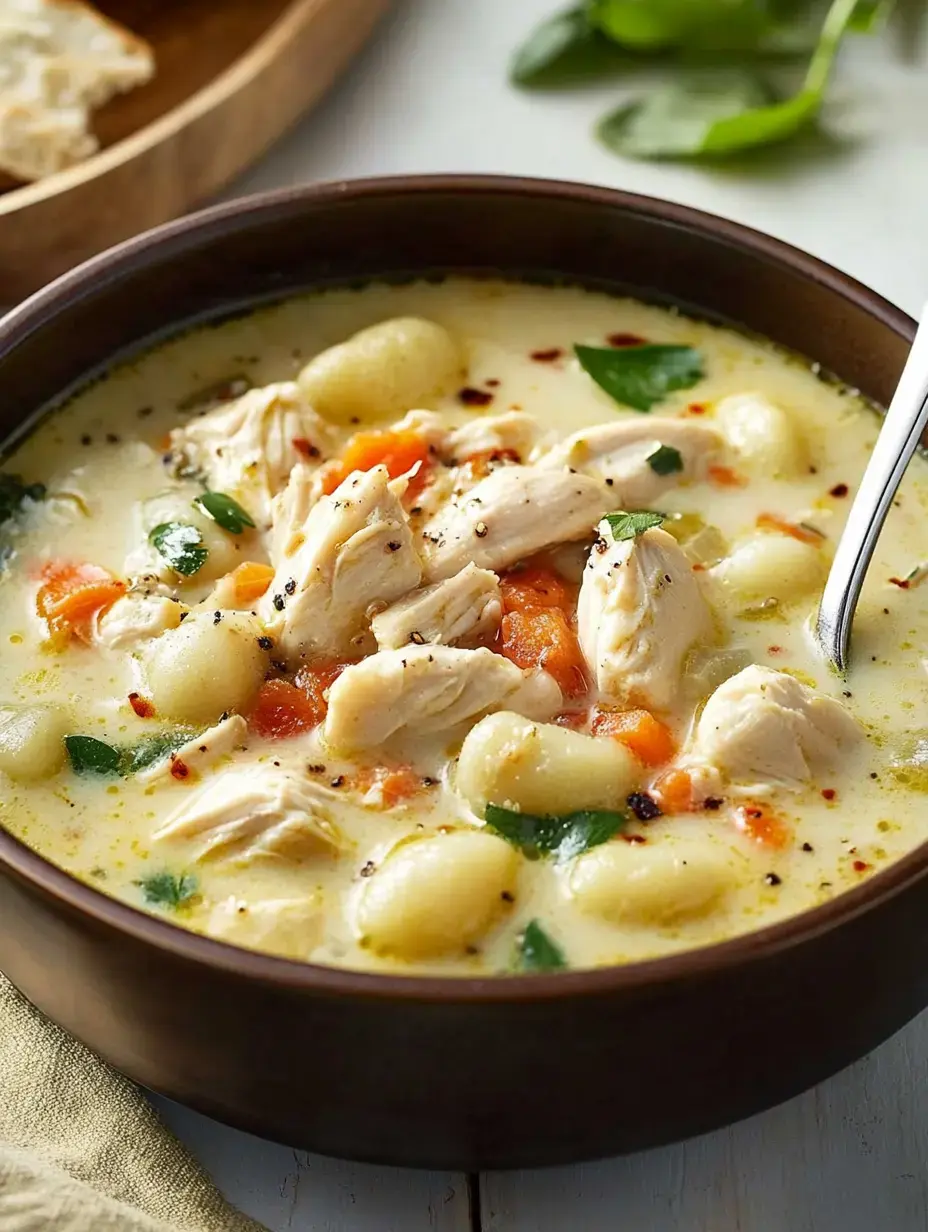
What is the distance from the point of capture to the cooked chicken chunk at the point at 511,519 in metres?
2.62

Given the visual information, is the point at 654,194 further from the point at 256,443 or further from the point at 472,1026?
the point at 472,1026

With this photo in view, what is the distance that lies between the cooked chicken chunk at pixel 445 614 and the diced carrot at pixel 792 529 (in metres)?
0.53

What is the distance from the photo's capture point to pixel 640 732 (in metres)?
2.39

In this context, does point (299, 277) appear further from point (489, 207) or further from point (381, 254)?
point (489, 207)

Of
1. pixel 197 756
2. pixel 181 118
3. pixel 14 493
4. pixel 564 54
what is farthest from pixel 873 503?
pixel 564 54

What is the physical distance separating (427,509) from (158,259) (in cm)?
76

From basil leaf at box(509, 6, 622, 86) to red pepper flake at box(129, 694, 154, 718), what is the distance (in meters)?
2.50

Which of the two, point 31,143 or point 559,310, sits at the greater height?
point 31,143

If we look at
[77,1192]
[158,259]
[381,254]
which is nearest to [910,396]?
[381,254]

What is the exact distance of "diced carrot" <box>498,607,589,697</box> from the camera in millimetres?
2496

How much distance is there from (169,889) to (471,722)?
498 mm

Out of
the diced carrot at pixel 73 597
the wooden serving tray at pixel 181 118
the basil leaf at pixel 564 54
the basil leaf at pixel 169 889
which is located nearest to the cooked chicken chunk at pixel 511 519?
the diced carrot at pixel 73 597

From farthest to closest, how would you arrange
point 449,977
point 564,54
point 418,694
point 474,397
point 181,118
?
point 564,54
point 181,118
point 474,397
point 418,694
point 449,977

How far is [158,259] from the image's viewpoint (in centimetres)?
307
